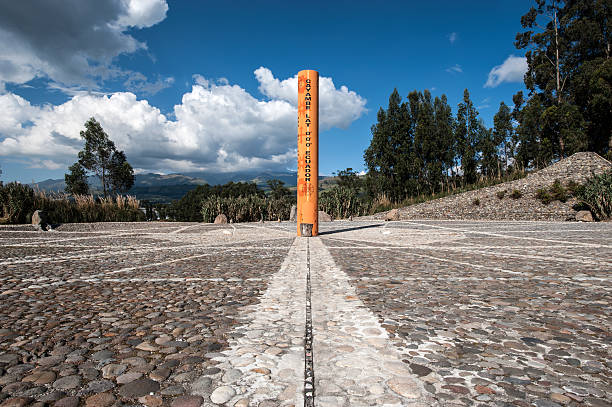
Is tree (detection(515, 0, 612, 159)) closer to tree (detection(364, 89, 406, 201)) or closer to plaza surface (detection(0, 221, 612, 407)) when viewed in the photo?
tree (detection(364, 89, 406, 201))

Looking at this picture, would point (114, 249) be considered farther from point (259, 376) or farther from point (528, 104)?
point (528, 104)

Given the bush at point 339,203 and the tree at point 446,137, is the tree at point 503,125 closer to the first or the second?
the tree at point 446,137

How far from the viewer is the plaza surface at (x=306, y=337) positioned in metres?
1.16

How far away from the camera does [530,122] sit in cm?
2781

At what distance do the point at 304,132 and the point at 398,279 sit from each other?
5.58 meters

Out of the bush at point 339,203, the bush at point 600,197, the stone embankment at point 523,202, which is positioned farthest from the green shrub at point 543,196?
the bush at point 339,203

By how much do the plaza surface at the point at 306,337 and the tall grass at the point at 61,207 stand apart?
907 cm

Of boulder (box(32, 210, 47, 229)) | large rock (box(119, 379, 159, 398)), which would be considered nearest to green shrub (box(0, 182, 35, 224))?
boulder (box(32, 210, 47, 229))

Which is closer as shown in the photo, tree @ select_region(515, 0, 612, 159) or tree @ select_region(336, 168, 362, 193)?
tree @ select_region(515, 0, 612, 159)

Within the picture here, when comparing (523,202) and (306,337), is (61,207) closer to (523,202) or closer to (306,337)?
(306,337)

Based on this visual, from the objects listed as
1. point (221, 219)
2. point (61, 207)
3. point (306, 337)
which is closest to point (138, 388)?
point (306, 337)

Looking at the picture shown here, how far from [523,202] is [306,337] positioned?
17.4 m

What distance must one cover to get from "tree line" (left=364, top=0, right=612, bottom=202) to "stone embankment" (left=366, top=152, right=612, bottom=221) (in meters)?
3.45

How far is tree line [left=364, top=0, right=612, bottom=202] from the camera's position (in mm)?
22688
